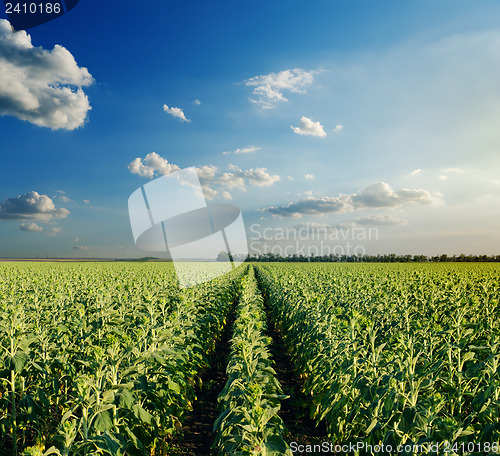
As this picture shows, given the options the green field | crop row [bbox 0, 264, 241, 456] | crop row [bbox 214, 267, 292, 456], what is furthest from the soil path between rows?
crop row [bbox 214, 267, 292, 456]

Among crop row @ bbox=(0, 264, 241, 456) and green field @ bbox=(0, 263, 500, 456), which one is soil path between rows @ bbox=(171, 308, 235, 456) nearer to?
green field @ bbox=(0, 263, 500, 456)

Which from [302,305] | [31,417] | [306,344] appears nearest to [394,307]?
[302,305]

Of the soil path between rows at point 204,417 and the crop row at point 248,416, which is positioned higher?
the crop row at point 248,416

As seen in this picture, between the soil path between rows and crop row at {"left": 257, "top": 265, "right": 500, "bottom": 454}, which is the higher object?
crop row at {"left": 257, "top": 265, "right": 500, "bottom": 454}

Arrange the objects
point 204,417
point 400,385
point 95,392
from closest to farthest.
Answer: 1. point 95,392
2. point 400,385
3. point 204,417

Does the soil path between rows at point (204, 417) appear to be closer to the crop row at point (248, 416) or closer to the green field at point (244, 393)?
the green field at point (244, 393)

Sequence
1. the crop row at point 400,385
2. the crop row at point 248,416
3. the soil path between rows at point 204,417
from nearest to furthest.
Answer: the crop row at point 248,416, the crop row at point 400,385, the soil path between rows at point 204,417

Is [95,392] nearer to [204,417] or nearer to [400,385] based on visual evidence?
[400,385]

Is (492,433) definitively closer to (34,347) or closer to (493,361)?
(493,361)

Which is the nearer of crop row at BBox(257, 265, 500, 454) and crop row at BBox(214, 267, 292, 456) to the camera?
crop row at BBox(214, 267, 292, 456)

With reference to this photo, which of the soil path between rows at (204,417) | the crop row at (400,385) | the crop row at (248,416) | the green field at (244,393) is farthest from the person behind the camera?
the soil path between rows at (204,417)

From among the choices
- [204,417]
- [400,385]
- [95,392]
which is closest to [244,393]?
[95,392]

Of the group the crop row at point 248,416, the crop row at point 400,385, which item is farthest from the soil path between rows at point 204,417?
the crop row at point 400,385

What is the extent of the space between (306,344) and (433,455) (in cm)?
490
